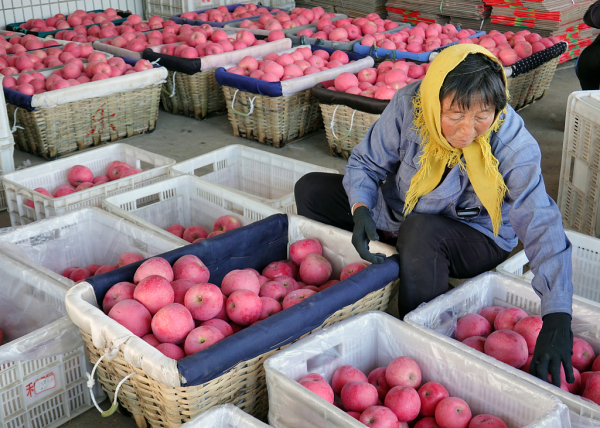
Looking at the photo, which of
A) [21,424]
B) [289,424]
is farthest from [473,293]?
[21,424]

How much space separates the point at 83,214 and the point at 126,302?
77cm

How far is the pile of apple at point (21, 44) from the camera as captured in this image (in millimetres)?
4242

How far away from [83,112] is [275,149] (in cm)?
112

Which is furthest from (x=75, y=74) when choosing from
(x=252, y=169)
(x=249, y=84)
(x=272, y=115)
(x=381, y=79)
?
(x=381, y=79)

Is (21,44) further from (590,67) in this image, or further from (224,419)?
(224,419)

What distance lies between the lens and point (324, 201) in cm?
213

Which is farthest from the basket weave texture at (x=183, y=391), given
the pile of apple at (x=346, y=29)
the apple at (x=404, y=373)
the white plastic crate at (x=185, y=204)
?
the pile of apple at (x=346, y=29)

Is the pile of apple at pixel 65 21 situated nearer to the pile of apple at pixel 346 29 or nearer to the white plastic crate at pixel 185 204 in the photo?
the pile of apple at pixel 346 29

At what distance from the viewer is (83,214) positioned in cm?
219

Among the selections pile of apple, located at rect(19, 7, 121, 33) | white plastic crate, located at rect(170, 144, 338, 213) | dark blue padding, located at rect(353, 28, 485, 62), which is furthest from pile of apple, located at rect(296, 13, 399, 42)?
white plastic crate, located at rect(170, 144, 338, 213)

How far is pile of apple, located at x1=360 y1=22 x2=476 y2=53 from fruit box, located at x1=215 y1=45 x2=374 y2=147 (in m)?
0.62

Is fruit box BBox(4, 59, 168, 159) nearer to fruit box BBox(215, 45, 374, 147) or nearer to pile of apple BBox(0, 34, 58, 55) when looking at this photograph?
fruit box BBox(215, 45, 374, 147)

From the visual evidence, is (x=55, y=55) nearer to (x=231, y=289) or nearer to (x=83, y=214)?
(x=83, y=214)

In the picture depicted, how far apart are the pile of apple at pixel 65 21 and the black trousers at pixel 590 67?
3.78 metres
